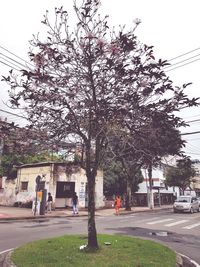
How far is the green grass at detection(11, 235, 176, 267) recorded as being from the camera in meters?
7.44

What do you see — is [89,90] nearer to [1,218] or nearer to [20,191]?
[1,218]

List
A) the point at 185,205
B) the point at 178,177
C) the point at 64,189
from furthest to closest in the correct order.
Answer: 1. the point at 178,177
2. the point at 185,205
3. the point at 64,189

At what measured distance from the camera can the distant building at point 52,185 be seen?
94.0ft

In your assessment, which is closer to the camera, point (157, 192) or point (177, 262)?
point (177, 262)

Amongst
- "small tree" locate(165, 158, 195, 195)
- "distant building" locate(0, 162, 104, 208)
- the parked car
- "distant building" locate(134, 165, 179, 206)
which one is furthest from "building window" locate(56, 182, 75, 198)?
"small tree" locate(165, 158, 195, 195)

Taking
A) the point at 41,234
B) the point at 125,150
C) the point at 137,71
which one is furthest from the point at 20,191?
the point at 137,71

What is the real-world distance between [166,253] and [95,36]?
6112 millimetres

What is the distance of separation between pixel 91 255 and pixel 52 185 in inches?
807

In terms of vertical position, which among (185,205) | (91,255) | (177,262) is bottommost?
(177,262)

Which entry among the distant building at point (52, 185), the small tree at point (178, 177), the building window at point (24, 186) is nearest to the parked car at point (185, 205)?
the distant building at point (52, 185)

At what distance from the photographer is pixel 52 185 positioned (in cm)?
2823

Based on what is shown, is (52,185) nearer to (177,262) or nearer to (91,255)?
(91,255)

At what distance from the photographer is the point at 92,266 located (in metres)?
7.17

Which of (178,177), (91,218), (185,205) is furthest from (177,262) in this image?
(178,177)
